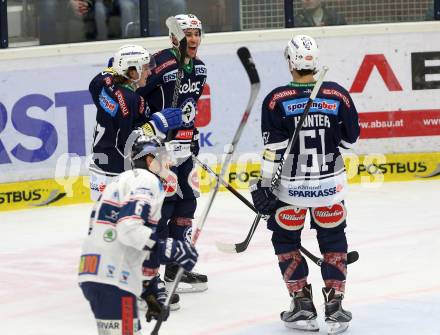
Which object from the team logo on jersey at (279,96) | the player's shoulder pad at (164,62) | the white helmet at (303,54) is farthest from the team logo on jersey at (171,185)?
the white helmet at (303,54)

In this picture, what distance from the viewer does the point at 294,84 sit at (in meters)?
6.71

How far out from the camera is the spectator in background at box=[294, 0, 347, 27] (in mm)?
11227

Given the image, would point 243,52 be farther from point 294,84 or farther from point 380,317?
point 380,317

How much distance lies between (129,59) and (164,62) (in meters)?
0.49

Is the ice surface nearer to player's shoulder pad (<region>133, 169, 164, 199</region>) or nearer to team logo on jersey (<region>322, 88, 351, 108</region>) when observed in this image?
team logo on jersey (<region>322, 88, 351, 108</region>)

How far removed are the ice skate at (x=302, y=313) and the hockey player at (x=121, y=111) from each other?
126 centimetres

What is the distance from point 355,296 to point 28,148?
3892mm

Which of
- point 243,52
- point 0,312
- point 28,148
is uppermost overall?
point 243,52

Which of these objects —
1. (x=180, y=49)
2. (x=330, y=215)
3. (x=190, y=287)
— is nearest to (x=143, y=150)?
(x=330, y=215)

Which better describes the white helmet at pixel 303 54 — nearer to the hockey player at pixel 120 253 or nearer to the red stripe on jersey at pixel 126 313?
the hockey player at pixel 120 253

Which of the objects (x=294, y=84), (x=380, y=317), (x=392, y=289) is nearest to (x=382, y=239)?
(x=392, y=289)

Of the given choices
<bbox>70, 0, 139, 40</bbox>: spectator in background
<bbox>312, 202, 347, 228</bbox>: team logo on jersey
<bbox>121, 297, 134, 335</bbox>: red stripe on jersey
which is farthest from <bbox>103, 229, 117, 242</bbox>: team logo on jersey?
<bbox>70, 0, 139, 40</bbox>: spectator in background

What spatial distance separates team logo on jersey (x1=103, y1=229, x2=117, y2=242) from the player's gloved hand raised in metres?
1.97

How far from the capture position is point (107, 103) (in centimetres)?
733
